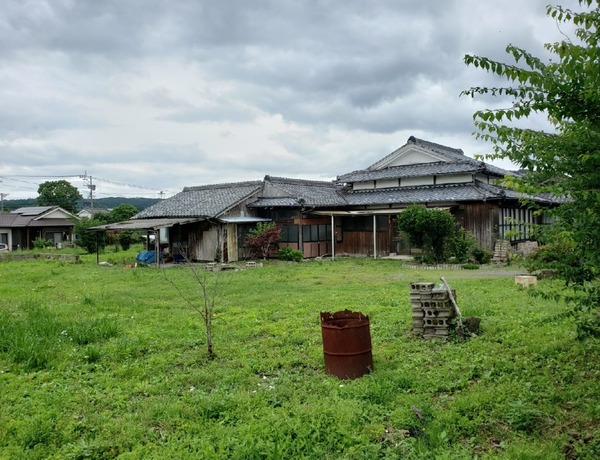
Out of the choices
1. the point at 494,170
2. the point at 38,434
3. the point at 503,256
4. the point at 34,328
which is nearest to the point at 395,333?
the point at 38,434

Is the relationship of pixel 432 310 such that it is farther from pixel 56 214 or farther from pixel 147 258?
pixel 56 214

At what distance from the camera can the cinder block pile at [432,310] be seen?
21.7ft

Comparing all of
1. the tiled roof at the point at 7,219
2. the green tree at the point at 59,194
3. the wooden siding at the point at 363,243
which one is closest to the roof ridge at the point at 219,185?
the wooden siding at the point at 363,243

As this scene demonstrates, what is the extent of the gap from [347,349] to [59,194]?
190ft

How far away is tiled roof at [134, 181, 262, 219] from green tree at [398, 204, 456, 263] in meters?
8.51

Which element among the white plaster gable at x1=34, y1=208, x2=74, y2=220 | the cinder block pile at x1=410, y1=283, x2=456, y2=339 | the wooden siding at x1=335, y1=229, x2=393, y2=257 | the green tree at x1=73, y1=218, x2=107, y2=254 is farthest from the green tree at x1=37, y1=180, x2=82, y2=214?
the cinder block pile at x1=410, y1=283, x2=456, y2=339

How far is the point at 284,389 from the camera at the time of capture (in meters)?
4.85

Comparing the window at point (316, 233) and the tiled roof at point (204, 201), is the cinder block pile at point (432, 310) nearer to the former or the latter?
the tiled roof at point (204, 201)

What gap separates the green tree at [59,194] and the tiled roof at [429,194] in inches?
1673

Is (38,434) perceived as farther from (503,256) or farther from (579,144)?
(503,256)

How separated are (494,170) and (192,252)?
50.0ft

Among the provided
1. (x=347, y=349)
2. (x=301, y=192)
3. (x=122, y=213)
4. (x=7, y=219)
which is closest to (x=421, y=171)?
(x=301, y=192)

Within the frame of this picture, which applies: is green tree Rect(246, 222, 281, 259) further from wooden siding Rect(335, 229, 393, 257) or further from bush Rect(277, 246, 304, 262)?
wooden siding Rect(335, 229, 393, 257)

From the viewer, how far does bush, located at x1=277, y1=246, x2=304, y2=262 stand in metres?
20.7
